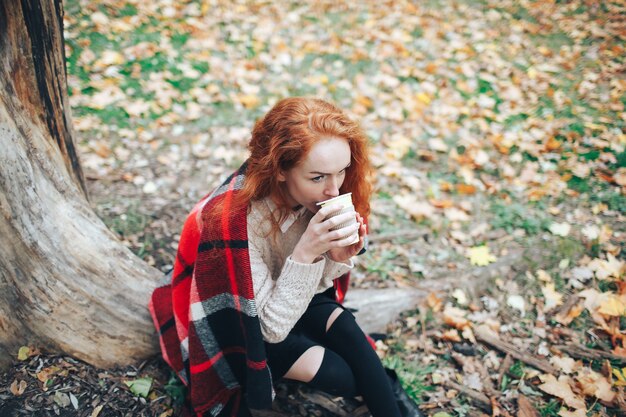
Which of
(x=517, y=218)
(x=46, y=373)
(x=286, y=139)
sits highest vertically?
(x=286, y=139)

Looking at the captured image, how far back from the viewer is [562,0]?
19.9 feet

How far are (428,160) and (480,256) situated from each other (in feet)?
3.78

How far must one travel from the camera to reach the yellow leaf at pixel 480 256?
3.00 metres

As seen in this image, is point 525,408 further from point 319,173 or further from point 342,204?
point 319,173

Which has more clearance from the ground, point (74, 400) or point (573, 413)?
point (74, 400)

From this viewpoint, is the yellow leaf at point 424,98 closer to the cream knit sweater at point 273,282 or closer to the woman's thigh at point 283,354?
the cream knit sweater at point 273,282

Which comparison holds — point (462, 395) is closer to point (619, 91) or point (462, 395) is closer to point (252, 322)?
point (252, 322)

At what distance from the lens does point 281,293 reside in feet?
5.90

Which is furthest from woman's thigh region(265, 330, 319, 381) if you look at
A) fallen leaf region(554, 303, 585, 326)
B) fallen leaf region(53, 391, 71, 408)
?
fallen leaf region(554, 303, 585, 326)

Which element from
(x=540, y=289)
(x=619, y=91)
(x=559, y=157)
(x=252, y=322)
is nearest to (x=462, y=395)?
(x=540, y=289)

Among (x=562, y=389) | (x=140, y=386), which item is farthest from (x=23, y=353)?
(x=562, y=389)

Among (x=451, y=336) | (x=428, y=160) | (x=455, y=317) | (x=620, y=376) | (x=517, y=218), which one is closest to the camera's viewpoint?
(x=620, y=376)

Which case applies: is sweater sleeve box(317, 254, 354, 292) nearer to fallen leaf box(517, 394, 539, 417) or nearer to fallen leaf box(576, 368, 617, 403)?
fallen leaf box(517, 394, 539, 417)

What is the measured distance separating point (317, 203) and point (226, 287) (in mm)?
522
